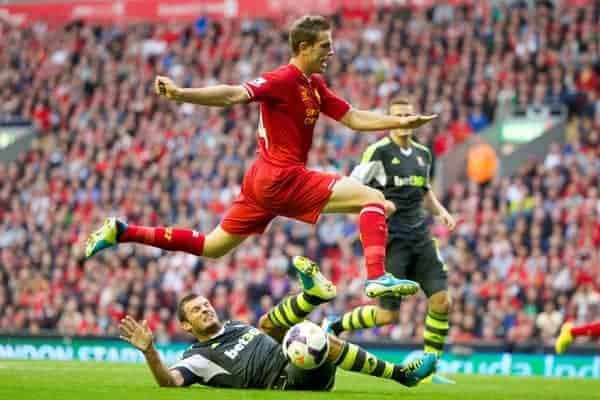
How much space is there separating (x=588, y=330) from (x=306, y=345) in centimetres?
352

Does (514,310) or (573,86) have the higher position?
(573,86)

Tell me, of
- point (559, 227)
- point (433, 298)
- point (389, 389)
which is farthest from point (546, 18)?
point (389, 389)

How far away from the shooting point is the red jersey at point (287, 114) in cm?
1061

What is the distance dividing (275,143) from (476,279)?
999cm

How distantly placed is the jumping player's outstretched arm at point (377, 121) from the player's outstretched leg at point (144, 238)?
61.0 inches

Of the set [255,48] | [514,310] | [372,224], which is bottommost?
[514,310]

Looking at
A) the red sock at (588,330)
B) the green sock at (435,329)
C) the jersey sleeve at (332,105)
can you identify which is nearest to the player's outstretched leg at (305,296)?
the jersey sleeve at (332,105)

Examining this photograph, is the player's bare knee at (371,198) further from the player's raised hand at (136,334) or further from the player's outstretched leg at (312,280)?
the player's raised hand at (136,334)

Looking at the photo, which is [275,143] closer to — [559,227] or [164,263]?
[559,227]

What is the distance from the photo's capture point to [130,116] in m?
29.0

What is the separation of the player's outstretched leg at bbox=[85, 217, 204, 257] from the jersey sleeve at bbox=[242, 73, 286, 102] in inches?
54.7

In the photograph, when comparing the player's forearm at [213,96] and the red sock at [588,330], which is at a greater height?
the player's forearm at [213,96]

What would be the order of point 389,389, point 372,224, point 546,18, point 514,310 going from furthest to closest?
point 546,18
point 514,310
point 389,389
point 372,224

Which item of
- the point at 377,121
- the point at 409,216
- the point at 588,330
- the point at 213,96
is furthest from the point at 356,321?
the point at 213,96
